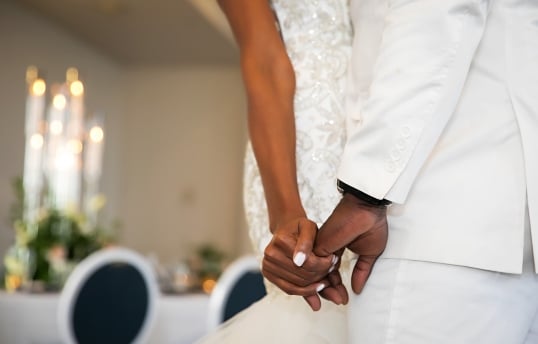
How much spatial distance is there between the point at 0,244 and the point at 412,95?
819 centimetres

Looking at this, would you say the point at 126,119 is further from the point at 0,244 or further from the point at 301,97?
the point at 301,97

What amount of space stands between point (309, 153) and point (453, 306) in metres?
0.50

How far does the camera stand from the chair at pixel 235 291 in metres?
→ 3.88

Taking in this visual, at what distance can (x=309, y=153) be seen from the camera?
146 centimetres

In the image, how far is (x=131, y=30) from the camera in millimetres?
9562

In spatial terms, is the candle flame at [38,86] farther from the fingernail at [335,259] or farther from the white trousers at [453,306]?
the white trousers at [453,306]

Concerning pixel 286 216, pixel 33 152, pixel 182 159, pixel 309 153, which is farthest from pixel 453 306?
pixel 182 159

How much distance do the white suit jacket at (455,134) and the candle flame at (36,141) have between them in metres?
8.17

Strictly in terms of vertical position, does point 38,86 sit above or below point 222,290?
above

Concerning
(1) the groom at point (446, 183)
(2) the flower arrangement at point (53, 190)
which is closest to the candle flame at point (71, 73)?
(2) the flower arrangement at point (53, 190)

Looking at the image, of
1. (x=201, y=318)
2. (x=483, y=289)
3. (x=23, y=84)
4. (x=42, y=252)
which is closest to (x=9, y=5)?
(x=23, y=84)

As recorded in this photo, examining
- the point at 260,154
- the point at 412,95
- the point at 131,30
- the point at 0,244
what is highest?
the point at 412,95

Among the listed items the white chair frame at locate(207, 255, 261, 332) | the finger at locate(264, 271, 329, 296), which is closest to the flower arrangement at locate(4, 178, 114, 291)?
the white chair frame at locate(207, 255, 261, 332)

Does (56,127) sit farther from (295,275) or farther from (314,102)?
(295,275)
